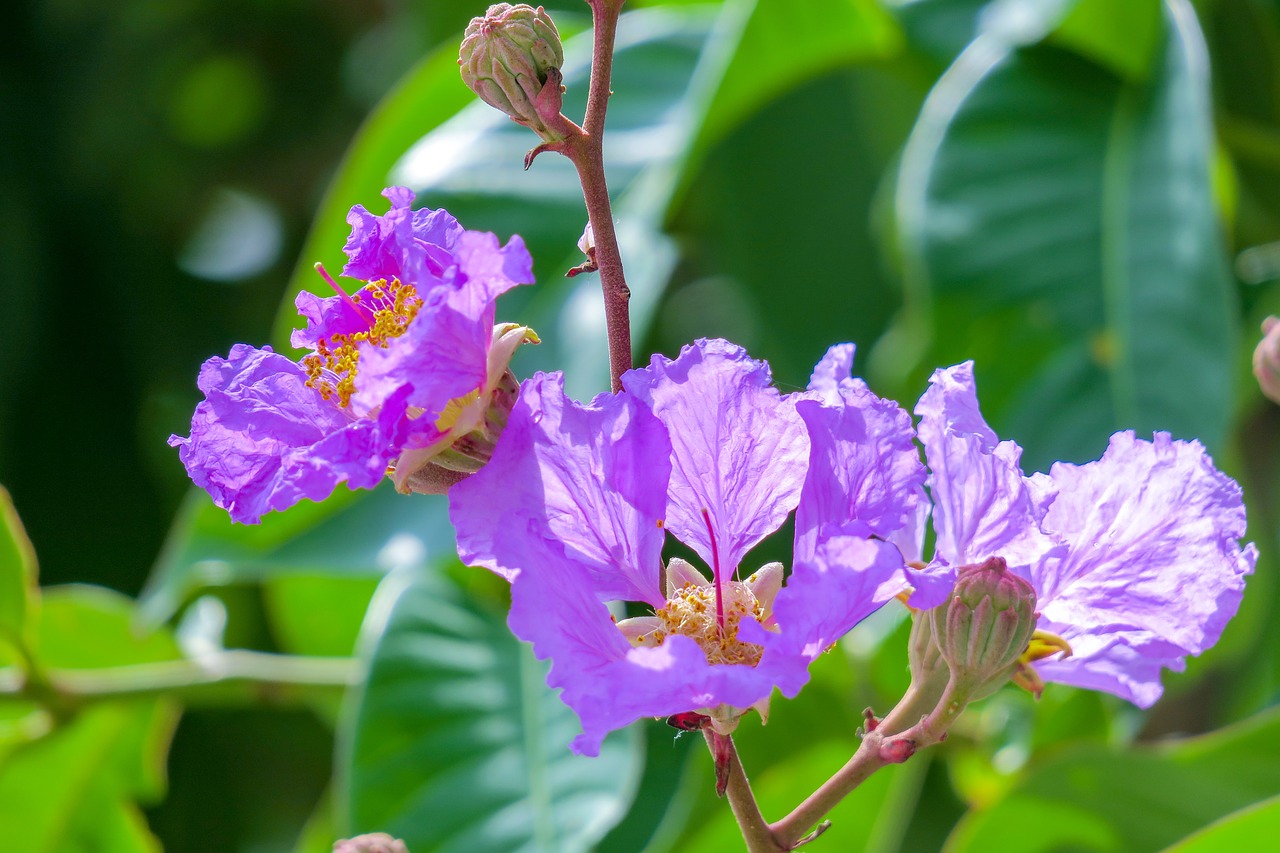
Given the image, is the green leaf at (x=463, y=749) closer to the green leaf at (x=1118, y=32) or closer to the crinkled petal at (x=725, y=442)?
the crinkled petal at (x=725, y=442)

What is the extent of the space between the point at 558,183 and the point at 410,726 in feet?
1.81

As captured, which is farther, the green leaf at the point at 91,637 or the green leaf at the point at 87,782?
the green leaf at the point at 91,637

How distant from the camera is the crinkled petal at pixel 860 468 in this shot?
50 centimetres

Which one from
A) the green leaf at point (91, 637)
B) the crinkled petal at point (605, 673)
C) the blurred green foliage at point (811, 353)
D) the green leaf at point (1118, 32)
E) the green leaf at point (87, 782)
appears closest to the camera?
the crinkled petal at point (605, 673)

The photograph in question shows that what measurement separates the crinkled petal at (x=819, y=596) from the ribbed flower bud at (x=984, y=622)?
38 millimetres

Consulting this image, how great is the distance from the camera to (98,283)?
2.20m

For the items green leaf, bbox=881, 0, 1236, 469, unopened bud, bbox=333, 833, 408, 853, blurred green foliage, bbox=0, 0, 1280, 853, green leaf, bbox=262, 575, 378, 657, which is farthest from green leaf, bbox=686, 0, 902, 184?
unopened bud, bbox=333, 833, 408, 853

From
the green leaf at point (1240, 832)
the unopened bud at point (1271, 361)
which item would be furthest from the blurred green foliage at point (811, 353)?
the unopened bud at point (1271, 361)

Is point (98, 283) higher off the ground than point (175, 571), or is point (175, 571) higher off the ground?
point (98, 283)

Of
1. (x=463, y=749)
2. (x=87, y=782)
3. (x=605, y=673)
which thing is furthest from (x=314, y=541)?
(x=605, y=673)

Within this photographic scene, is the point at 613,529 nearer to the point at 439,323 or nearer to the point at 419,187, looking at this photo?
the point at 439,323

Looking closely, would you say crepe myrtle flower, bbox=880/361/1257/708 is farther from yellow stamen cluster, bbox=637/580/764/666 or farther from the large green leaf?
the large green leaf

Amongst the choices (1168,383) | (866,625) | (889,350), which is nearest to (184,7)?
(889,350)

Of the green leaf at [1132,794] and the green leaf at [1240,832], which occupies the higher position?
the green leaf at [1240,832]
